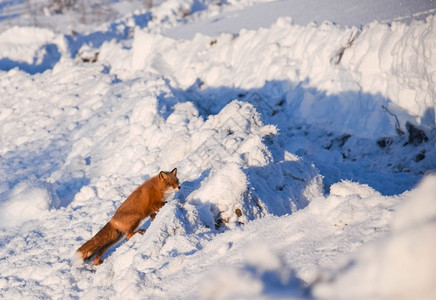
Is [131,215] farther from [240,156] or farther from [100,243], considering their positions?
[240,156]

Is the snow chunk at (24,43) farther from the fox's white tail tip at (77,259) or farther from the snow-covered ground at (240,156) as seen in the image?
the fox's white tail tip at (77,259)

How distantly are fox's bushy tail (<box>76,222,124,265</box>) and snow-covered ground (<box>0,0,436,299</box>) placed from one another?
0.55 ft

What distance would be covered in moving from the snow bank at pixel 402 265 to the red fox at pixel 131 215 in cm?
374

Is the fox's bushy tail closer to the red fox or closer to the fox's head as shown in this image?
the red fox

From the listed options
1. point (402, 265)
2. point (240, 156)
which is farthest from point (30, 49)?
point (402, 265)

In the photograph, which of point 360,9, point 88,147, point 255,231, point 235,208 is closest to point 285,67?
point 360,9

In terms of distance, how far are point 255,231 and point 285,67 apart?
360 inches

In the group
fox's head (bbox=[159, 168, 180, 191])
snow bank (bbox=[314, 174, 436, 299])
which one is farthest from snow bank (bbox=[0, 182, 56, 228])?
snow bank (bbox=[314, 174, 436, 299])

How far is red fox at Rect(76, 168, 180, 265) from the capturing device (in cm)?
568

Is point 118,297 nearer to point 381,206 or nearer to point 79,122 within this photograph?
point 381,206

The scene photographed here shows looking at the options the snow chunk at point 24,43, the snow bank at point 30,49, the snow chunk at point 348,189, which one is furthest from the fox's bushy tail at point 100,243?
the snow chunk at point 24,43

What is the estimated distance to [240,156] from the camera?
6.71 metres

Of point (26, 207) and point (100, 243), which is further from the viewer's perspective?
point (26, 207)

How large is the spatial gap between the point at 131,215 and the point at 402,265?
438 centimetres
